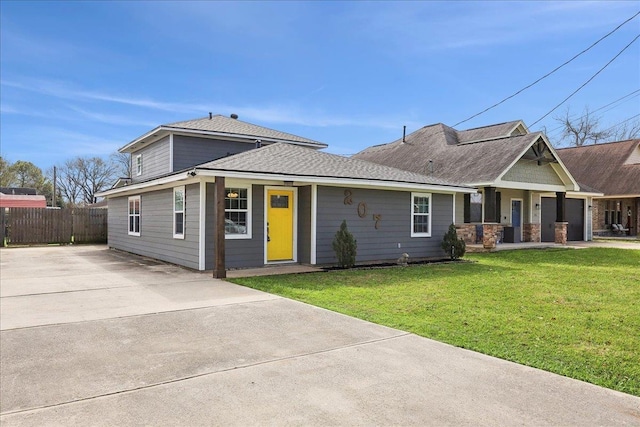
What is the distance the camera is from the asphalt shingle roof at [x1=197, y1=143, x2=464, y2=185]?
1030cm

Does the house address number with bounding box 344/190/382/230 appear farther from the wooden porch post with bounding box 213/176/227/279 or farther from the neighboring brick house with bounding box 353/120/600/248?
the neighboring brick house with bounding box 353/120/600/248

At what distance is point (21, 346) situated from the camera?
15.2 ft

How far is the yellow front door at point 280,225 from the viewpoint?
11286 mm

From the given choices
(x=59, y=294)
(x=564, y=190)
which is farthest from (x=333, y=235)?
(x=564, y=190)

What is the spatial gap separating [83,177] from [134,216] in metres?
42.7

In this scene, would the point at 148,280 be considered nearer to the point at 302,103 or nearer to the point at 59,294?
the point at 59,294

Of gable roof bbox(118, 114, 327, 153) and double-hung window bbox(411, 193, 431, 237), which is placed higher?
gable roof bbox(118, 114, 327, 153)

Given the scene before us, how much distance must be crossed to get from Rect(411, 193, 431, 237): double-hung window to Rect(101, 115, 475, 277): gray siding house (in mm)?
33

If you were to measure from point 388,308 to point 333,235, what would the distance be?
Result: 5.24 m

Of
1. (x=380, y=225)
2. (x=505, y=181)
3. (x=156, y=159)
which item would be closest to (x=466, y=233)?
(x=505, y=181)

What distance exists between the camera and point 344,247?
10992mm

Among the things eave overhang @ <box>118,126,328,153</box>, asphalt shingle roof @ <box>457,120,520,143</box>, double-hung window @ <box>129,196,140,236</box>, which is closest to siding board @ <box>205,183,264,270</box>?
eave overhang @ <box>118,126,328,153</box>

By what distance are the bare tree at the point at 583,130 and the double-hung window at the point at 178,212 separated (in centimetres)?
4165

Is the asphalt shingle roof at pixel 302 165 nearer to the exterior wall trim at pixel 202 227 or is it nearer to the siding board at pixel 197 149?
the exterior wall trim at pixel 202 227
